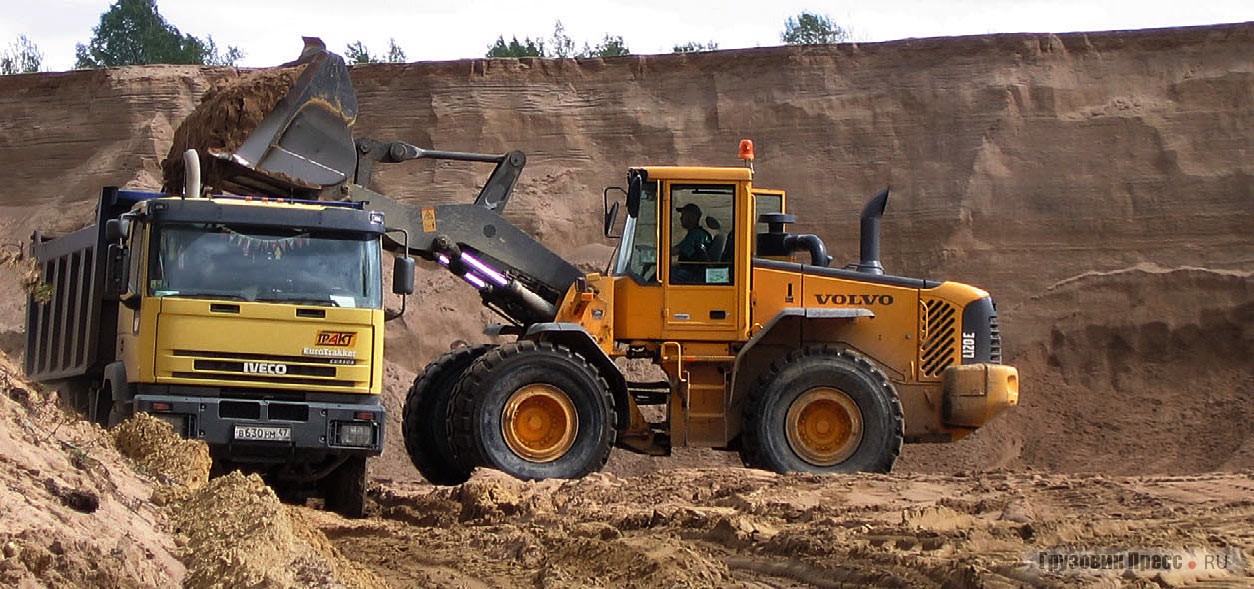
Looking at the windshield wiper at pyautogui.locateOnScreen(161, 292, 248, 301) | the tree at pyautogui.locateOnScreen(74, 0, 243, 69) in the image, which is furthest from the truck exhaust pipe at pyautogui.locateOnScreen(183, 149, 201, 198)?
the tree at pyautogui.locateOnScreen(74, 0, 243, 69)

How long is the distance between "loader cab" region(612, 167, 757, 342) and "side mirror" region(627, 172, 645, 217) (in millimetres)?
15

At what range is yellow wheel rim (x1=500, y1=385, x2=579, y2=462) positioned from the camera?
47.6ft

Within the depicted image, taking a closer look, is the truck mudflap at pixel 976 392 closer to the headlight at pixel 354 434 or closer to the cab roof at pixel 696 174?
the cab roof at pixel 696 174

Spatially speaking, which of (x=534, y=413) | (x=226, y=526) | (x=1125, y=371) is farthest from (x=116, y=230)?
(x=1125, y=371)

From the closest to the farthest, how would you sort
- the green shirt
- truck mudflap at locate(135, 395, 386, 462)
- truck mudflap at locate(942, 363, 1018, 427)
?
1. truck mudflap at locate(135, 395, 386, 462)
2. the green shirt
3. truck mudflap at locate(942, 363, 1018, 427)

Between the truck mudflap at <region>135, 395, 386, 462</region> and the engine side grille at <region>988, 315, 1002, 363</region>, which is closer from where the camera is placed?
the truck mudflap at <region>135, 395, 386, 462</region>

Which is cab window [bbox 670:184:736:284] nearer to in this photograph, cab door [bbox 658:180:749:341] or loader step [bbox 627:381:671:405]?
cab door [bbox 658:180:749:341]

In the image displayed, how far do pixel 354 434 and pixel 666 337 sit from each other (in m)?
3.91

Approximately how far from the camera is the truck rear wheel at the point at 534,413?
47.2 ft

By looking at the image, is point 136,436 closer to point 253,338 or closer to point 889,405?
point 253,338

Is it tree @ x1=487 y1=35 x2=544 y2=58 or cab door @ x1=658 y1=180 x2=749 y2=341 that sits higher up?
tree @ x1=487 y1=35 x2=544 y2=58

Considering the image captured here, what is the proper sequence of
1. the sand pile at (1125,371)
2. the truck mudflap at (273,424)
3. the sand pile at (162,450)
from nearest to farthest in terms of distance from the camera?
the sand pile at (162,450) → the truck mudflap at (273,424) → the sand pile at (1125,371)

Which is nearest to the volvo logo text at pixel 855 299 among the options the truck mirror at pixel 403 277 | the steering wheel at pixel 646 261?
the steering wheel at pixel 646 261

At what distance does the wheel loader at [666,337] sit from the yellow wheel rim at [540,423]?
0.02m
